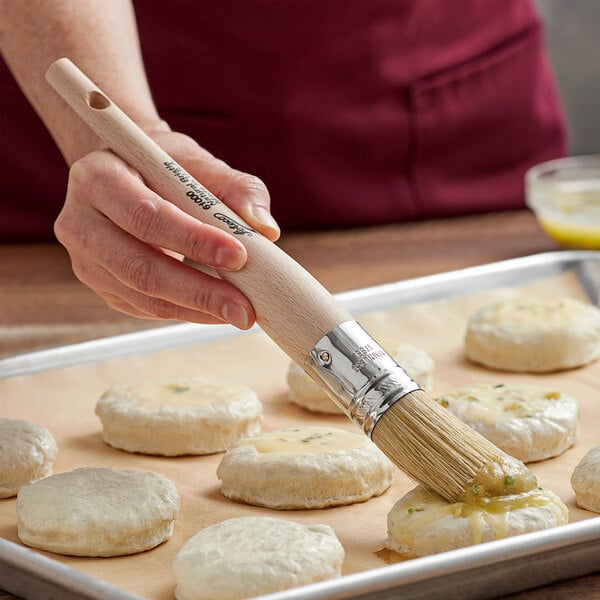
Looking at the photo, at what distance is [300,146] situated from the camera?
2676mm

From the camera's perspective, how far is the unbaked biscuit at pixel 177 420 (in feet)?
5.60

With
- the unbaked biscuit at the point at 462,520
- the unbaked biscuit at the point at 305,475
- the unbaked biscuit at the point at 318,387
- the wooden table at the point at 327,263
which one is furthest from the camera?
the wooden table at the point at 327,263

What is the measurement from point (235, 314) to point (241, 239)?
0.31ft

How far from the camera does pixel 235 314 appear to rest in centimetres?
142

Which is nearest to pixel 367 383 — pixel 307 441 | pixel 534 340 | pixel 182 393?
pixel 307 441

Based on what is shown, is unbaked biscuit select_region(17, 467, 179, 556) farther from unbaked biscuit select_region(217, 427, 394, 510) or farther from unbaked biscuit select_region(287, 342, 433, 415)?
unbaked biscuit select_region(287, 342, 433, 415)

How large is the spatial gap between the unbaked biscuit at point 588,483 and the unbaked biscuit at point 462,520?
0.39 ft

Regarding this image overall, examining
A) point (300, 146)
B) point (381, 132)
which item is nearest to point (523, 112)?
point (381, 132)

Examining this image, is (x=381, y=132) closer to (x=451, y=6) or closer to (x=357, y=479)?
(x=451, y=6)

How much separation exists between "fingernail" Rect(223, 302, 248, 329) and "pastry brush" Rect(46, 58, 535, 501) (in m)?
0.02

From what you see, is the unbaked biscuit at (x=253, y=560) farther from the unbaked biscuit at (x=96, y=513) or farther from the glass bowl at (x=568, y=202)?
the glass bowl at (x=568, y=202)

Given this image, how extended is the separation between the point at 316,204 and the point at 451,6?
0.56 m

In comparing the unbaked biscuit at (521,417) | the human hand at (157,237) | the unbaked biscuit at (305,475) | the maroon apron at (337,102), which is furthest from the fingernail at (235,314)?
the maroon apron at (337,102)

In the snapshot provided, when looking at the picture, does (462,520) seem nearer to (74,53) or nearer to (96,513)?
(96,513)
